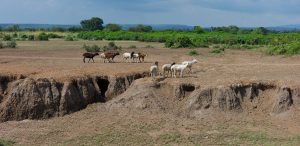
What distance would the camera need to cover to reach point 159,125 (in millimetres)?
21688

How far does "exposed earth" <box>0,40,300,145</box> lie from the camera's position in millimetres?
20406

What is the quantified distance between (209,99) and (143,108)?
3.04 m

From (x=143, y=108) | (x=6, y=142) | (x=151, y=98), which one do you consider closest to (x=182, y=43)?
(x=151, y=98)

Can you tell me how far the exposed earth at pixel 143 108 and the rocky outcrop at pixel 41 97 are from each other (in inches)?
1.5

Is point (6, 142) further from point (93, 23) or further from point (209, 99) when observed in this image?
point (93, 23)

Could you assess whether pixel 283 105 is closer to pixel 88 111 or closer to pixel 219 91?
pixel 219 91

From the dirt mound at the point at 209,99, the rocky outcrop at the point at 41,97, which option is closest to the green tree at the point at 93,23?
the rocky outcrop at the point at 41,97

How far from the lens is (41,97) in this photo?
23188 mm

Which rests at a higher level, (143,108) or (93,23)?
(93,23)

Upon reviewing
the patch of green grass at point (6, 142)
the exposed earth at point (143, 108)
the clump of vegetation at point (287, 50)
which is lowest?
Result: the patch of green grass at point (6, 142)

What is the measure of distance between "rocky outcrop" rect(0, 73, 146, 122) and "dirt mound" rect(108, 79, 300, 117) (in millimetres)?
1591

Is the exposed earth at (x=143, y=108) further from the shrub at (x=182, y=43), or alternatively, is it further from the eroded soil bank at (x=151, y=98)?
the shrub at (x=182, y=43)

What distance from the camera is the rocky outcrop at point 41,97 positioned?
22797 millimetres

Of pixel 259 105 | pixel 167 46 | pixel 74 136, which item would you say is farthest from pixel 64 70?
pixel 167 46
